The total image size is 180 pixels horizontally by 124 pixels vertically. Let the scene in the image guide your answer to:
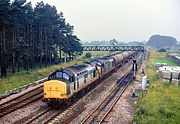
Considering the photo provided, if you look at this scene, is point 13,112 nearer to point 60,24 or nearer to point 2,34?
point 2,34

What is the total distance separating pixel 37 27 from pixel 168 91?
126 feet

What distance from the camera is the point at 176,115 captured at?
23.8m

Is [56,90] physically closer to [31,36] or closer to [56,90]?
[56,90]

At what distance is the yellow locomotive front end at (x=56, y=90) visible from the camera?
85.7 feet

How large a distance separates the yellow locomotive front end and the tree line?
2062 cm

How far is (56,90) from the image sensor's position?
86.2ft

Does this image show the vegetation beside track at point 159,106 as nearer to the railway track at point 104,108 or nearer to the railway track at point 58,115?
the railway track at point 104,108

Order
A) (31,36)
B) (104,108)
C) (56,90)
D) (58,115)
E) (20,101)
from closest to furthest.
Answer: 1. (58,115)
2. (56,90)
3. (104,108)
4. (20,101)
5. (31,36)

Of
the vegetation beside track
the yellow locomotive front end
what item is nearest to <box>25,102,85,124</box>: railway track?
the yellow locomotive front end

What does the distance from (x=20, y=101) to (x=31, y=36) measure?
105 ft

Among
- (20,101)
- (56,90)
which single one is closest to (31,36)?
(20,101)

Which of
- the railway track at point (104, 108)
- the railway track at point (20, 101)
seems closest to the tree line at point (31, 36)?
the railway track at point (20, 101)

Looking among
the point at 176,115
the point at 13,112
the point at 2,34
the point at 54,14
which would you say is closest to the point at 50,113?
the point at 13,112

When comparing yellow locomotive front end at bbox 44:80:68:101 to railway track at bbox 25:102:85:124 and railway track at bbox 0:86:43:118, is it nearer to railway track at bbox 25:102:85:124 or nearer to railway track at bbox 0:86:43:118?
railway track at bbox 25:102:85:124
